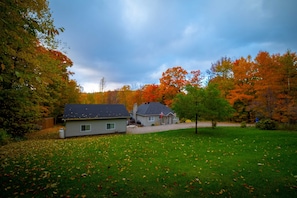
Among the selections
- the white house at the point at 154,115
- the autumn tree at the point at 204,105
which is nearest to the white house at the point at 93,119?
the white house at the point at 154,115

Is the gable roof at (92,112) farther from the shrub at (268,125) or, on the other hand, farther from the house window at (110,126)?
the shrub at (268,125)

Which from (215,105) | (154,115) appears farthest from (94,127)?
(215,105)

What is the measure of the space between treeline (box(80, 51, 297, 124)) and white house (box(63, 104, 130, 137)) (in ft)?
35.9

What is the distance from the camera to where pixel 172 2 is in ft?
46.5

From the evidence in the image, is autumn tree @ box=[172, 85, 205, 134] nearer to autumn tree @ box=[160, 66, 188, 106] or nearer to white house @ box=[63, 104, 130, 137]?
white house @ box=[63, 104, 130, 137]

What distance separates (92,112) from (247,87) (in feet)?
88.9

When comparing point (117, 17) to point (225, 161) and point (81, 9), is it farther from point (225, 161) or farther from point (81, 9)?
point (225, 161)

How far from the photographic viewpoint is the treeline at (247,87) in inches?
733

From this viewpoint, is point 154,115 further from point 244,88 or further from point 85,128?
point 244,88

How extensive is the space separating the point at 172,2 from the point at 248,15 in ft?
26.4

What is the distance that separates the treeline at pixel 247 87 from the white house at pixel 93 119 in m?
10.9

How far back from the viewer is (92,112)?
2130 centimetres

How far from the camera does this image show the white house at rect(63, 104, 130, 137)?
19.3 metres

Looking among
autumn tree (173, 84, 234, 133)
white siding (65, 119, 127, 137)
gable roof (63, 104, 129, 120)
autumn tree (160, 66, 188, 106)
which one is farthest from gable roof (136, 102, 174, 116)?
autumn tree (173, 84, 234, 133)
